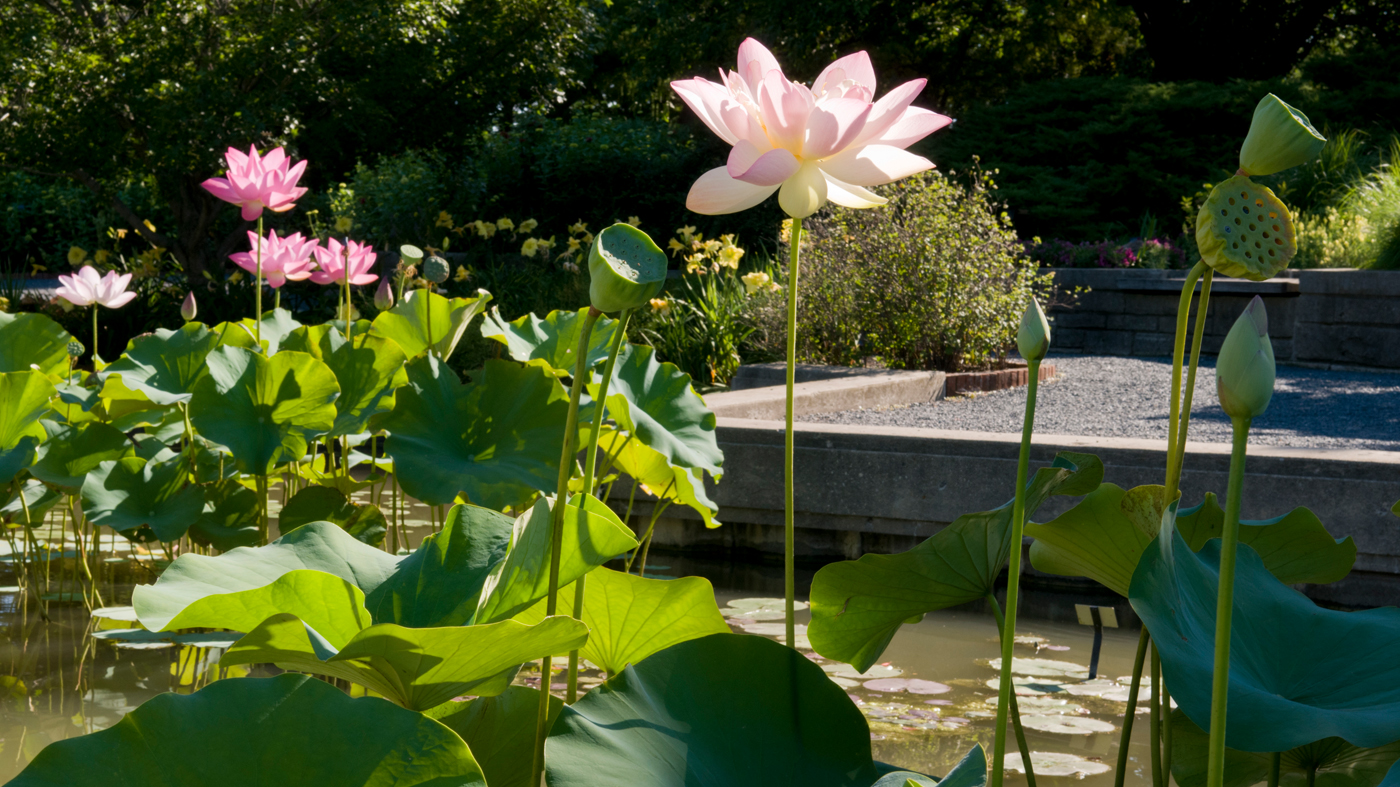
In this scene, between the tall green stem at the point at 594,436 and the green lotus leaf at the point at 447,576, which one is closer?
the tall green stem at the point at 594,436

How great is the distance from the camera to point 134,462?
227 centimetres

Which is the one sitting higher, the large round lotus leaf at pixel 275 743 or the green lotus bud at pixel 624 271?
the green lotus bud at pixel 624 271

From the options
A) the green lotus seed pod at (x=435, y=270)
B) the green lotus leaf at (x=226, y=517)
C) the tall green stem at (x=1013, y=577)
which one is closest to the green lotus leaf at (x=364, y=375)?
the green lotus seed pod at (x=435, y=270)

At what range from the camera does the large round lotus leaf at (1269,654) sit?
75cm

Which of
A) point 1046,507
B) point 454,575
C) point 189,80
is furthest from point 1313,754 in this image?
point 189,80

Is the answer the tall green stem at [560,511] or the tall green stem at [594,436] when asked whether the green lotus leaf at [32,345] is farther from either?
the tall green stem at [560,511]

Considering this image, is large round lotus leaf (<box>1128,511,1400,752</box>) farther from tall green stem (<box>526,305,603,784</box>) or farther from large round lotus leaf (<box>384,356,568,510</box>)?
large round lotus leaf (<box>384,356,568,510</box>)

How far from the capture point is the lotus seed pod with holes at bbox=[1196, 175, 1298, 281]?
87cm

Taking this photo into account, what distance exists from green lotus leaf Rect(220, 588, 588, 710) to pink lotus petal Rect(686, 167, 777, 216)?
1.48ft

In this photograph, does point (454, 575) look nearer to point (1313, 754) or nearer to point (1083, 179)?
point (1313, 754)

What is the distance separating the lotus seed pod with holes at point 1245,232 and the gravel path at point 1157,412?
3.10 meters

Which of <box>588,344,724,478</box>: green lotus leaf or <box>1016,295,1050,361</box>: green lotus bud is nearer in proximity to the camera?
<box>1016,295,1050,361</box>: green lotus bud

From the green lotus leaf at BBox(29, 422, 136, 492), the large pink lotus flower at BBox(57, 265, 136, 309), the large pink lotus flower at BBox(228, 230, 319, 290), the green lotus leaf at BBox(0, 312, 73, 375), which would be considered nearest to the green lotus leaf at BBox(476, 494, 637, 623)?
the green lotus leaf at BBox(29, 422, 136, 492)

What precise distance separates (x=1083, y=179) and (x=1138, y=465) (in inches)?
388
